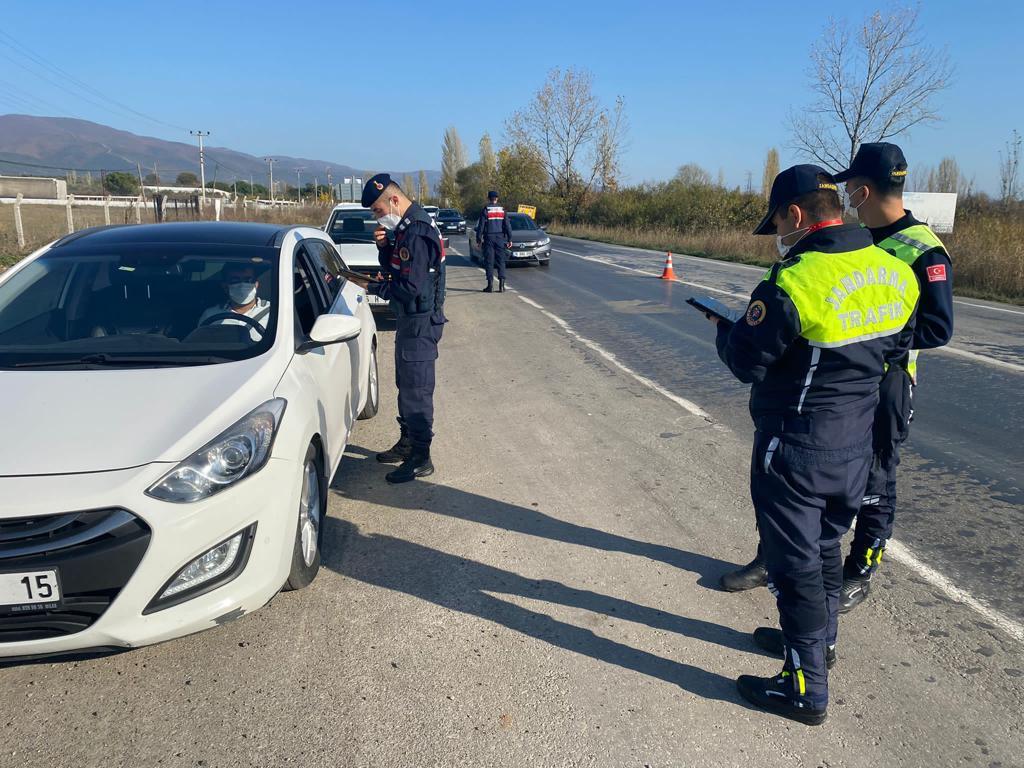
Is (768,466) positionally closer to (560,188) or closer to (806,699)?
(806,699)

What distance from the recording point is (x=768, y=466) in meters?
2.66

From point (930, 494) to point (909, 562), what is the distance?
1.09m

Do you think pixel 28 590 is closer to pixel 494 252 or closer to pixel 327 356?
pixel 327 356

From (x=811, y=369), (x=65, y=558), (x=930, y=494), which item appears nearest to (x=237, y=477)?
(x=65, y=558)

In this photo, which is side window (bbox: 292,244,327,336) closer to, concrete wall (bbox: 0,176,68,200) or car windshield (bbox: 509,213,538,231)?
car windshield (bbox: 509,213,538,231)

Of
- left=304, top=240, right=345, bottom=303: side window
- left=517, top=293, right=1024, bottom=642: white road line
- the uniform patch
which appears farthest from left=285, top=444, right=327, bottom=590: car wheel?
left=517, top=293, right=1024, bottom=642: white road line

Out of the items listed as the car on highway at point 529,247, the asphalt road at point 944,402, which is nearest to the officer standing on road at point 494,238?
the asphalt road at point 944,402

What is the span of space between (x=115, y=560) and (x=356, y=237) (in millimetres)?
9945

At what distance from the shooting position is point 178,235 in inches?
177

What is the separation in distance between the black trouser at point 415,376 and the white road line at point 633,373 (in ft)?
8.58

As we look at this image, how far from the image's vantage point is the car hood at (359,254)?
10.9 metres

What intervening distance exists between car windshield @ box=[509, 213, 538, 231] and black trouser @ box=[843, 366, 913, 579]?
1869cm

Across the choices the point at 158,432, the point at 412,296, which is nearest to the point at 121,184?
the point at 412,296

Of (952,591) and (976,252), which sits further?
(976,252)
